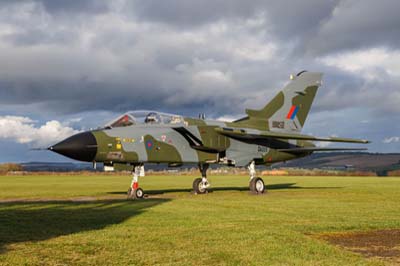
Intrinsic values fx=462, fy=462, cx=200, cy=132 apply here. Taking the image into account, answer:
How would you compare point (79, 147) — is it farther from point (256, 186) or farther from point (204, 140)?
point (256, 186)

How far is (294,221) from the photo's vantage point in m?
11.7

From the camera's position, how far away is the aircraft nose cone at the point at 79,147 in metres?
18.3

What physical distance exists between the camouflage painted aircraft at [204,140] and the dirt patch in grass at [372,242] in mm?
12045

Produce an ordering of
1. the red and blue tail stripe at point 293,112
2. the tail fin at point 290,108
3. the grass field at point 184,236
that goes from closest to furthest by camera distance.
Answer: the grass field at point 184,236 → the tail fin at point 290,108 → the red and blue tail stripe at point 293,112

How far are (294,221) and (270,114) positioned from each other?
1596 centimetres

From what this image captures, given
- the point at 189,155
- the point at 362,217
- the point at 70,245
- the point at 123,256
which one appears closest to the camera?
the point at 123,256

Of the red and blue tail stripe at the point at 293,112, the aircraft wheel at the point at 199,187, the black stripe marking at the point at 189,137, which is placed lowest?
the aircraft wheel at the point at 199,187

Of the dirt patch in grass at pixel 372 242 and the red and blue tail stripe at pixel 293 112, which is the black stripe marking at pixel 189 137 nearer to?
the red and blue tail stripe at pixel 293 112

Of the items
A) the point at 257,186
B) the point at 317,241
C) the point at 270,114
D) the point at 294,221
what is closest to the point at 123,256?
the point at 317,241

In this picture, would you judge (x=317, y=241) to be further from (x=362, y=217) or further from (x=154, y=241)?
(x=362, y=217)

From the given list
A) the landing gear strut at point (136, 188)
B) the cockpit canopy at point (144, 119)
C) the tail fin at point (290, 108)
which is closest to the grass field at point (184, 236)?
the landing gear strut at point (136, 188)

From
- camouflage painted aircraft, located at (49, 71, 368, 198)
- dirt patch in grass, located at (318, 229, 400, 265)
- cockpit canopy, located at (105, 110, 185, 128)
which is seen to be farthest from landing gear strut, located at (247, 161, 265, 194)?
dirt patch in grass, located at (318, 229, 400, 265)

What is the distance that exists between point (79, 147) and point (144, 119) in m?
3.83

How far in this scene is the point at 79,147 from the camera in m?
18.4
